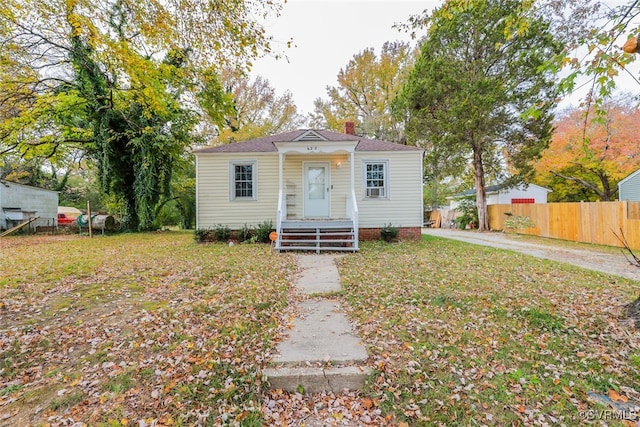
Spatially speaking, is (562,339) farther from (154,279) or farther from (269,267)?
(154,279)

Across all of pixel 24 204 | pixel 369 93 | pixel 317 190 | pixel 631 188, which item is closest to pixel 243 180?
pixel 317 190

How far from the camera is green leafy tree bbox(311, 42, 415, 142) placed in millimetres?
22391

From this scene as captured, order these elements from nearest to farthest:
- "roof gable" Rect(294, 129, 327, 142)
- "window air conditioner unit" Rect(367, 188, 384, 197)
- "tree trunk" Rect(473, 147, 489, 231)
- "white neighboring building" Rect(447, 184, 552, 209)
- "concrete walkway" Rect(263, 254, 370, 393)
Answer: "concrete walkway" Rect(263, 254, 370, 393)
"roof gable" Rect(294, 129, 327, 142)
"window air conditioner unit" Rect(367, 188, 384, 197)
"tree trunk" Rect(473, 147, 489, 231)
"white neighboring building" Rect(447, 184, 552, 209)

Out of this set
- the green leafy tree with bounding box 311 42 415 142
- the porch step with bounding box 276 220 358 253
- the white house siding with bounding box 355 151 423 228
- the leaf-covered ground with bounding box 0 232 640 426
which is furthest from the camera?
the green leafy tree with bounding box 311 42 415 142

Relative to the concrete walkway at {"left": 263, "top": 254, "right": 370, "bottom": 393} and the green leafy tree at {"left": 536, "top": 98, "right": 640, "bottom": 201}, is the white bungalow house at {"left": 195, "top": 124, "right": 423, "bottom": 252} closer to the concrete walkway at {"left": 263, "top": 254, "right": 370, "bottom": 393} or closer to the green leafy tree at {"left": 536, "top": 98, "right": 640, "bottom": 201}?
the concrete walkway at {"left": 263, "top": 254, "right": 370, "bottom": 393}

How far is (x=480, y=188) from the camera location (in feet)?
54.2

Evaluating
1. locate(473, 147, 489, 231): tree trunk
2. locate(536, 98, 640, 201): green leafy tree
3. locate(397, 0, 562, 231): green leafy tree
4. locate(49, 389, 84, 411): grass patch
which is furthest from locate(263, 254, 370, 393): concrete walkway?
locate(473, 147, 489, 231): tree trunk

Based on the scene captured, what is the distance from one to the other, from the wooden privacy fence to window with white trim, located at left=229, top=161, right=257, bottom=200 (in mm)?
11363

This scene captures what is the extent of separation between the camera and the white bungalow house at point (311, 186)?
10.9m

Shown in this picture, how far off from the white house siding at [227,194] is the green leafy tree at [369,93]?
45.5ft

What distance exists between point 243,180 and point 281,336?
8.50 m

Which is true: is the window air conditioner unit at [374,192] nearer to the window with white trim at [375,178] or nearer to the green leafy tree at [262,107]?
the window with white trim at [375,178]

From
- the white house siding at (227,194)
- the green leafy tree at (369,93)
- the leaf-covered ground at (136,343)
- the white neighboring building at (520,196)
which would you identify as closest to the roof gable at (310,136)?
the white house siding at (227,194)

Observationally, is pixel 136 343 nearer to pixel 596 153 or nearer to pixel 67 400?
pixel 67 400
